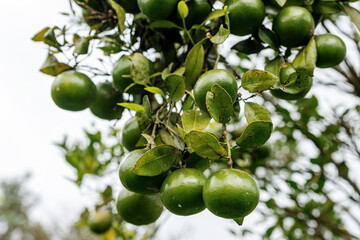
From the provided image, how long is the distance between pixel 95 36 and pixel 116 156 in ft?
3.11

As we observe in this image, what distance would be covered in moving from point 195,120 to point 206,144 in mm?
106

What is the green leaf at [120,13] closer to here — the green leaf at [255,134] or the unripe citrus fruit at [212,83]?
the unripe citrus fruit at [212,83]

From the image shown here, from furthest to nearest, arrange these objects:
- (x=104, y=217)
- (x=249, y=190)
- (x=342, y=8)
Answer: (x=104, y=217) → (x=342, y=8) → (x=249, y=190)

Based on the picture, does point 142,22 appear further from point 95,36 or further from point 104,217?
point 104,217

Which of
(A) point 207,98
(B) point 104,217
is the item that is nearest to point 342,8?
(A) point 207,98

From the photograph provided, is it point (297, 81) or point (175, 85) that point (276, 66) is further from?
point (175, 85)

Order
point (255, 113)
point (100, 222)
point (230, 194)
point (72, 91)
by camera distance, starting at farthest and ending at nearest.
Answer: point (100, 222) < point (72, 91) < point (255, 113) < point (230, 194)

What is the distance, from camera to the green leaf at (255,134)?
0.65 meters

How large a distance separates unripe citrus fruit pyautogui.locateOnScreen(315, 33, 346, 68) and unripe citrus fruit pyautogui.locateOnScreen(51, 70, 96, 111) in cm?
67

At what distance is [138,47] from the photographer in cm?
107

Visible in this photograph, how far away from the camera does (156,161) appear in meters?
0.72

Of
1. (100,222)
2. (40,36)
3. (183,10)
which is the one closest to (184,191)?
(183,10)

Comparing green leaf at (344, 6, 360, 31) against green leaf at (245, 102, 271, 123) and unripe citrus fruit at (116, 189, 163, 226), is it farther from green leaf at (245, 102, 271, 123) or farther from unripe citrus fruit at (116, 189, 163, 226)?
unripe citrus fruit at (116, 189, 163, 226)

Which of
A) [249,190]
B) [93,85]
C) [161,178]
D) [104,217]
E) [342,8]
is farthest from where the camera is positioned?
[104,217]
